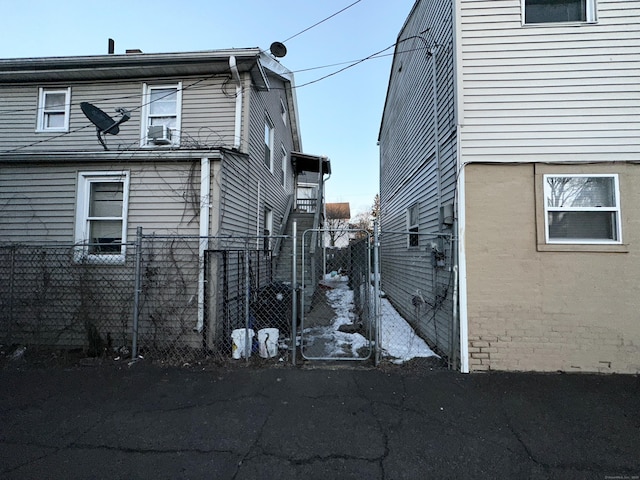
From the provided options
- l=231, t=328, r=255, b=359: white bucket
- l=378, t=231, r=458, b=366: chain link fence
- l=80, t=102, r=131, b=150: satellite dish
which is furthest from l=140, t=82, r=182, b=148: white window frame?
l=378, t=231, r=458, b=366: chain link fence

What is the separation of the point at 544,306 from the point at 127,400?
5710 mm

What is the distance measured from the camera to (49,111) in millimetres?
7082

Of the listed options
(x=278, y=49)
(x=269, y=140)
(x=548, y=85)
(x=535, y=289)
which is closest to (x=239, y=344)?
(x=535, y=289)

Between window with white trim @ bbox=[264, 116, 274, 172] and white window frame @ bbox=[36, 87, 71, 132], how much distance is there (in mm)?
4629

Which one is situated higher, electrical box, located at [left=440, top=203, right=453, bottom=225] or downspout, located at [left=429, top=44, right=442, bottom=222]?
downspout, located at [left=429, top=44, right=442, bottom=222]

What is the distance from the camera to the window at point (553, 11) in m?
4.64

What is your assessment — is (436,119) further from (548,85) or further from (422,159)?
(548,85)

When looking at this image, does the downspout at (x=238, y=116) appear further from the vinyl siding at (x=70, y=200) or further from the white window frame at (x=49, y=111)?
the white window frame at (x=49, y=111)

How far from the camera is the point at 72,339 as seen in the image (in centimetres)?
554

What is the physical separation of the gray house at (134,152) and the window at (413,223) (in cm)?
396

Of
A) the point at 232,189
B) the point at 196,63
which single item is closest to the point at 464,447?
the point at 232,189

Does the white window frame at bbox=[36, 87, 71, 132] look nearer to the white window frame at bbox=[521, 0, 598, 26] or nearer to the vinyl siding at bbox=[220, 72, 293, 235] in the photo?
the vinyl siding at bbox=[220, 72, 293, 235]

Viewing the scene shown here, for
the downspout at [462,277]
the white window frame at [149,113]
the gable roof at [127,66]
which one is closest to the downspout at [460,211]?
the downspout at [462,277]

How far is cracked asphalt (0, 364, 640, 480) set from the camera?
2.57 meters
